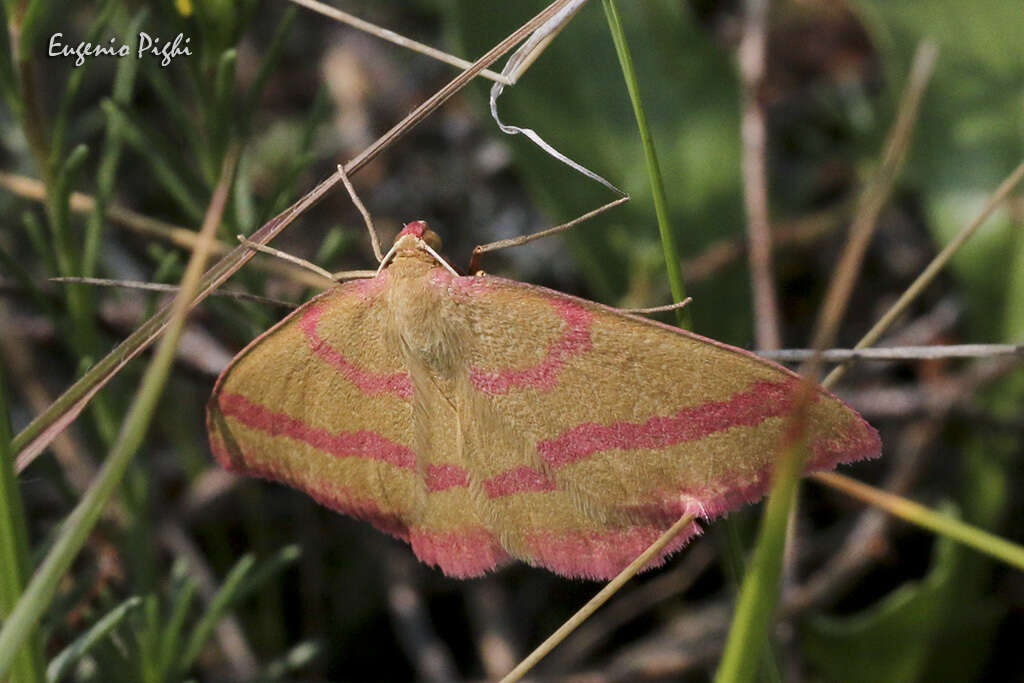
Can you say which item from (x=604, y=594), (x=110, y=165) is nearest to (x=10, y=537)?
(x=604, y=594)

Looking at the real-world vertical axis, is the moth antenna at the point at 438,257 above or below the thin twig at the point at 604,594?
above

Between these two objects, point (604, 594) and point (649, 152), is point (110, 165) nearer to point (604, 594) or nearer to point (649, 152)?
point (649, 152)

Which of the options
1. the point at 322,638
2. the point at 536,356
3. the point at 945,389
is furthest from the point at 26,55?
the point at 945,389

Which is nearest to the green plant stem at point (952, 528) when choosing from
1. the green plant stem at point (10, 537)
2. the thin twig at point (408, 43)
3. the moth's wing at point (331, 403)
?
the moth's wing at point (331, 403)

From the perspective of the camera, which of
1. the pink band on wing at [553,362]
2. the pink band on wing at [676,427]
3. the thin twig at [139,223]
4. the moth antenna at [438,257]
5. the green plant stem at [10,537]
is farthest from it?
the thin twig at [139,223]

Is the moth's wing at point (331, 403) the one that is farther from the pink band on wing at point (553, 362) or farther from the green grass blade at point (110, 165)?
the green grass blade at point (110, 165)

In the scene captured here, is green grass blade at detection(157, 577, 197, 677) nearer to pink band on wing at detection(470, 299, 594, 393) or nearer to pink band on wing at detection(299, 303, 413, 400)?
pink band on wing at detection(299, 303, 413, 400)

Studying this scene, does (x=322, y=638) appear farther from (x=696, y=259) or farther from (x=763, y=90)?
(x=763, y=90)
